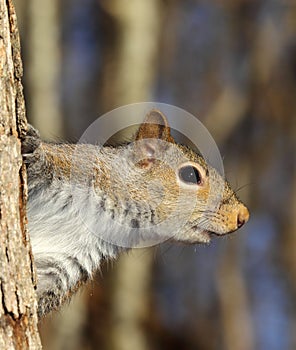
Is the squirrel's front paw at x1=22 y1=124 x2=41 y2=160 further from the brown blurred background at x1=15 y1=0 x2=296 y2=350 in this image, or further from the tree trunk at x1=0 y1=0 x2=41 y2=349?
the brown blurred background at x1=15 y1=0 x2=296 y2=350

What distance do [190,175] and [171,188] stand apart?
0.12 meters

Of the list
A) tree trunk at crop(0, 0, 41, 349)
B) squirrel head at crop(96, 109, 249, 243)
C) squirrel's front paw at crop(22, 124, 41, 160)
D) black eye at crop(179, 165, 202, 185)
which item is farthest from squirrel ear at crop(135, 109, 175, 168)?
tree trunk at crop(0, 0, 41, 349)

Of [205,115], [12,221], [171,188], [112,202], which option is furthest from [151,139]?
[205,115]

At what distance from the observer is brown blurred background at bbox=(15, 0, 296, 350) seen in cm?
1241

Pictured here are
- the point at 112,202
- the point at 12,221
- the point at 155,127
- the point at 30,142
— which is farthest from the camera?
the point at 155,127

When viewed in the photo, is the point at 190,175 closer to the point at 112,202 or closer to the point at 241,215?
the point at 241,215

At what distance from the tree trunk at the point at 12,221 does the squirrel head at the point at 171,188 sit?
1.19 m

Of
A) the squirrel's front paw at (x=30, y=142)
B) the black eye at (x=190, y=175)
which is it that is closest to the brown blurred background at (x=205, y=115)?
the black eye at (x=190, y=175)

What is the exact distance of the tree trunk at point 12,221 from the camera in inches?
118

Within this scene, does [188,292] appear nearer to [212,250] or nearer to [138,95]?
[212,250]

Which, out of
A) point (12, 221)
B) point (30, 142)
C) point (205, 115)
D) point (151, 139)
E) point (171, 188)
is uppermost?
point (205, 115)

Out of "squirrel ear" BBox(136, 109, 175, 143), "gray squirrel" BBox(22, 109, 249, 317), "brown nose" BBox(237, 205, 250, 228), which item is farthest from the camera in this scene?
"brown nose" BBox(237, 205, 250, 228)

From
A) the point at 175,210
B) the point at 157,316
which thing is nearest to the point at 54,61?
the point at 157,316

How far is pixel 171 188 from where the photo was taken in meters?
4.40
